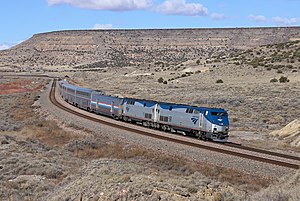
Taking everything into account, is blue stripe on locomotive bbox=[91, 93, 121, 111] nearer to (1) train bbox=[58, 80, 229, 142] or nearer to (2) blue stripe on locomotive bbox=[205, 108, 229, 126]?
(1) train bbox=[58, 80, 229, 142]

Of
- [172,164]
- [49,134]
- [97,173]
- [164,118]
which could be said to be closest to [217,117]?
[164,118]

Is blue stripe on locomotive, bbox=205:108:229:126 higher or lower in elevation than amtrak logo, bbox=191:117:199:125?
higher

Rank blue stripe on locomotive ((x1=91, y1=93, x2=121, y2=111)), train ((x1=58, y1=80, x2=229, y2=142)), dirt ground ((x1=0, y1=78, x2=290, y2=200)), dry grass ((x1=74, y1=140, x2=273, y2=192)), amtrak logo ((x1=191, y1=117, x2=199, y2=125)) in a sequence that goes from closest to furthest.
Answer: dirt ground ((x1=0, y1=78, x2=290, y2=200)), dry grass ((x1=74, y1=140, x2=273, y2=192)), train ((x1=58, y1=80, x2=229, y2=142)), amtrak logo ((x1=191, y1=117, x2=199, y2=125)), blue stripe on locomotive ((x1=91, y1=93, x2=121, y2=111))

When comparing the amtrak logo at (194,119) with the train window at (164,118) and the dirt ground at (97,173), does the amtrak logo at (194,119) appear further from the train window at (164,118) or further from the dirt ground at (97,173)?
the dirt ground at (97,173)

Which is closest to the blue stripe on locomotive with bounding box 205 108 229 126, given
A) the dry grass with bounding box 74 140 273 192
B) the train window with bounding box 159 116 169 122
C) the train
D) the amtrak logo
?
the train

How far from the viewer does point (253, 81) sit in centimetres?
7494

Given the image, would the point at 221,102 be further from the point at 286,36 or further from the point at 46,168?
the point at 286,36

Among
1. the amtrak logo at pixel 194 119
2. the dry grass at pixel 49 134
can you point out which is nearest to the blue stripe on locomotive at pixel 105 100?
the dry grass at pixel 49 134

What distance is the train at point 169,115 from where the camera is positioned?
30156 mm

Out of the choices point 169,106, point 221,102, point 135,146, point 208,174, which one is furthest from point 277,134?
point 221,102

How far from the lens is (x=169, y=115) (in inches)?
1358

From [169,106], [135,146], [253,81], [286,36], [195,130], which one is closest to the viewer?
[135,146]

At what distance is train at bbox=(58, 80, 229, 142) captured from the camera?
Answer: 98.9 ft

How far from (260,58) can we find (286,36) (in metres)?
91.4
